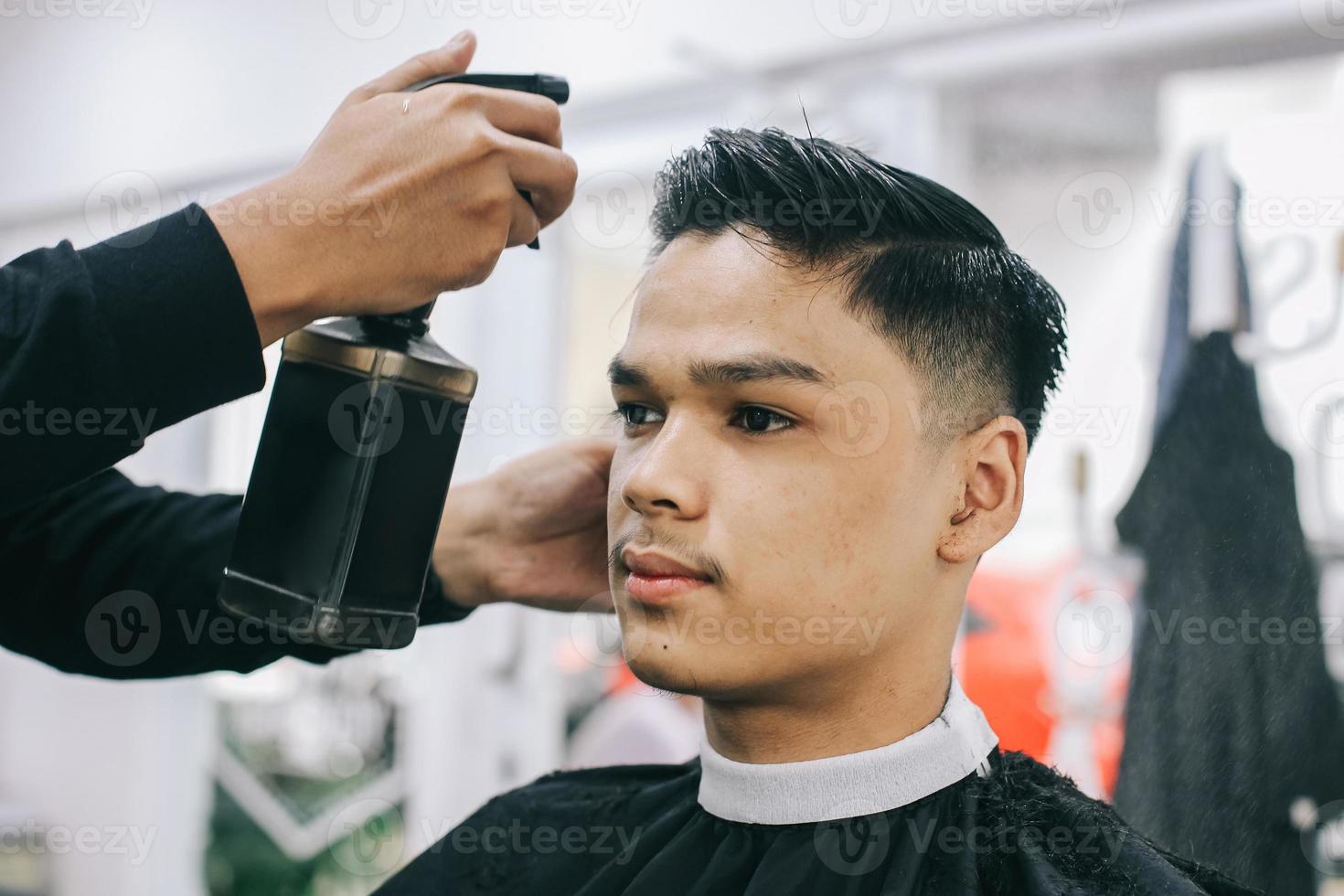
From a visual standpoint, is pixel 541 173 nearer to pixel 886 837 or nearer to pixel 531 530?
pixel 531 530

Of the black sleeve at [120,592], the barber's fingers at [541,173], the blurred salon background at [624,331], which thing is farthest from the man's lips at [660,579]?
the blurred salon background at [624,331]

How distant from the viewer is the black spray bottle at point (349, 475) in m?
1.18

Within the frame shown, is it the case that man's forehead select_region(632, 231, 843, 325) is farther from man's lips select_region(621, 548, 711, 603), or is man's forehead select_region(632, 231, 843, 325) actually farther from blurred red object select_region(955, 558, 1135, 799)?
blurred red object select_region(955, 558, 1135, 799)

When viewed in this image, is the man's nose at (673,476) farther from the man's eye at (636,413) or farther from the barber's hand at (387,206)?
the barber's hand at (387,206)

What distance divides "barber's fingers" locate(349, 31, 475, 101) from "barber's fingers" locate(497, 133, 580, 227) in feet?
0.40

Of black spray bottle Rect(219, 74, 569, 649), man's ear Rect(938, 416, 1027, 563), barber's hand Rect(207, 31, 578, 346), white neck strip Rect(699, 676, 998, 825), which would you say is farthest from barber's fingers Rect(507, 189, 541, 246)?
white neck strip Rect(699, 676, 998, 825)

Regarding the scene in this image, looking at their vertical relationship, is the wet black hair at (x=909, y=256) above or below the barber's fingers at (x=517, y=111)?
below

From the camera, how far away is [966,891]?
45.1 inches

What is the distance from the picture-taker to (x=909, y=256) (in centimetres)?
128

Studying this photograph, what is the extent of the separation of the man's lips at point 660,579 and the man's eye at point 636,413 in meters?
0.20

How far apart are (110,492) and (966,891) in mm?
1173

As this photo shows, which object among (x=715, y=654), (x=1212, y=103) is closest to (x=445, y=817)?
(x=715, y=654)

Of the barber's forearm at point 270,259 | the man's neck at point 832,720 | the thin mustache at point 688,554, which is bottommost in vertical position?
the man's neck at point 832,720

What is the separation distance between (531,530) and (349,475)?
45 centimetres
